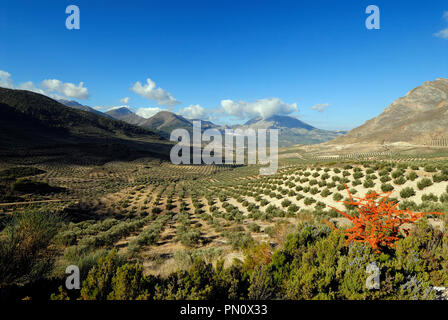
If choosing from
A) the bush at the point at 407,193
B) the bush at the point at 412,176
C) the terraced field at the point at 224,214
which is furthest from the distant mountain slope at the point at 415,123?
the bush at the point at 407,193

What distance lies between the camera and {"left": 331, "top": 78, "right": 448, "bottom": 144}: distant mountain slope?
125 m

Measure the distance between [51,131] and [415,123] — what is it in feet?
811

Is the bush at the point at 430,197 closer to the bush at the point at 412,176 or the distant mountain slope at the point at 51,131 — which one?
the bush at the point at 412,176

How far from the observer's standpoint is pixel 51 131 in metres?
102

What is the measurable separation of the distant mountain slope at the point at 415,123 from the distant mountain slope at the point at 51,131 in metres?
166

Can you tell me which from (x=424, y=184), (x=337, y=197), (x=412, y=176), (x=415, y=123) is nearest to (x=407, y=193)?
(x=424, y=184)

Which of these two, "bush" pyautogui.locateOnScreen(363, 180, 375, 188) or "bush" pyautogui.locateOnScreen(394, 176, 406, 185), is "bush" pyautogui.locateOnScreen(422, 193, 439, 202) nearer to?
"bush" pyautogui.locateOnScreen(394, 176, 406, 185)

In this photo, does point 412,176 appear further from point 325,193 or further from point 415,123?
point 415,123

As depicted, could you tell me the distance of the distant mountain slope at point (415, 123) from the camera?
125m
